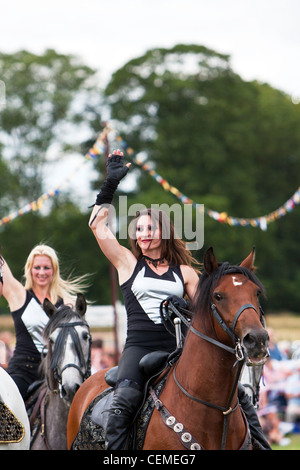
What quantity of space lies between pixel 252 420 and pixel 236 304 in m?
1.47

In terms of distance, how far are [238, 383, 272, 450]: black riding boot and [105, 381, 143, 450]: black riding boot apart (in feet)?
2.84

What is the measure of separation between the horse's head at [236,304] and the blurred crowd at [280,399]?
34.3ft

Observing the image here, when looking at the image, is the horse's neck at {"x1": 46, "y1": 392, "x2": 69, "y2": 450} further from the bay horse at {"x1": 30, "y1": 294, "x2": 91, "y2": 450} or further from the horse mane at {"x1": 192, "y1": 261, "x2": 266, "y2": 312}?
the horse mane at {"x1": 192, "y1": 261, "x2": 266, "y2": 312}

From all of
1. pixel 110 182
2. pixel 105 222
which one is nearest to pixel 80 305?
pixel 105 222

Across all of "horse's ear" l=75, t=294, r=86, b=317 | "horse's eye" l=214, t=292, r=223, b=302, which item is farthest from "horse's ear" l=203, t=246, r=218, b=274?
"horse's ear" l=75, t=294, r=86, b=317

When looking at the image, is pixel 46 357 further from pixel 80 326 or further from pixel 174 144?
pixel 174 144

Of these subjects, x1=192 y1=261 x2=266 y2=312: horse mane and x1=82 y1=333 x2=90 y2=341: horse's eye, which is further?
x1=82 y1=333 x2=90 y2=341: horse's eye

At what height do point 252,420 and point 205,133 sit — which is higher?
point 205,133

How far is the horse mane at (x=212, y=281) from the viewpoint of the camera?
5172mm

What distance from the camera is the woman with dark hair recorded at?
5.61 meters

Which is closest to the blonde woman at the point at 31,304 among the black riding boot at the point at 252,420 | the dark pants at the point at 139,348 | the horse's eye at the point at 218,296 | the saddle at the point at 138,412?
the saddle at the point at 138,412

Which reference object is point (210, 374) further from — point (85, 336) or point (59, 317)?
point (59, 317)

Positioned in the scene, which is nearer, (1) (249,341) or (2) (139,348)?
(1) (249,341)

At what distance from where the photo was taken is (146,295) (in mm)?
5879
